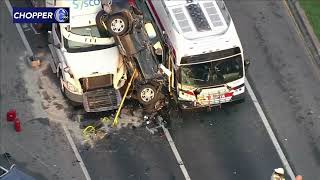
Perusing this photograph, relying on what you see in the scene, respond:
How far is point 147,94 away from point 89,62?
2.06 m

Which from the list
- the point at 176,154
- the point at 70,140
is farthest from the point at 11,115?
the point at 176,154

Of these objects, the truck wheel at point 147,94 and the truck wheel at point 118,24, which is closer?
the truck wheel at point 147,94

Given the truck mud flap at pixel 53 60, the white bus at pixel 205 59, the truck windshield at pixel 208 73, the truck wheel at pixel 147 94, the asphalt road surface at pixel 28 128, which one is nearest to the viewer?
the truck wheel at pixel 147 94

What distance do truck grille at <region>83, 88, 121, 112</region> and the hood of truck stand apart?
21.8 inches

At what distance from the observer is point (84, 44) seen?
23781 millimetres

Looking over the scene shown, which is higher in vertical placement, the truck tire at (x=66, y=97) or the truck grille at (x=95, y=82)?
the truck grille at (x=95, y=82)

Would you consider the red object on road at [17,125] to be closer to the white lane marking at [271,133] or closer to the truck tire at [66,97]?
the truck tire at [66,97]

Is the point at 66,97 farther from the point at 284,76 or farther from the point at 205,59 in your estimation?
the point at 284,76

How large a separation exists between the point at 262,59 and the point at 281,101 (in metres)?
1.77

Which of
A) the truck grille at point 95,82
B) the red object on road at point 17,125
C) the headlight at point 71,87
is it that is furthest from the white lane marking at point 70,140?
the truck grille at point 95,82

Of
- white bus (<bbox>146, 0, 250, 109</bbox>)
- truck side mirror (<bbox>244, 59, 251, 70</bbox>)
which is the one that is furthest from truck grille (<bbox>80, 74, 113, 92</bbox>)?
truck side mirror (<bbox>244, 59, 251, 70</bbox>)

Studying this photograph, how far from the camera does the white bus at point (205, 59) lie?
2292 centimetres

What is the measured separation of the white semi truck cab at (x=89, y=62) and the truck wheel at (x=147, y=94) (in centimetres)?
104

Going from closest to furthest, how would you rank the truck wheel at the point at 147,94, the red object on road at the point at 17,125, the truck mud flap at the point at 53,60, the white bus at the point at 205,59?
the truck wheel at the point at 147,94
the white bus at the point at 205,59
the red object on road at the point at 17,125
the truck mud flap at the point at 53,60
